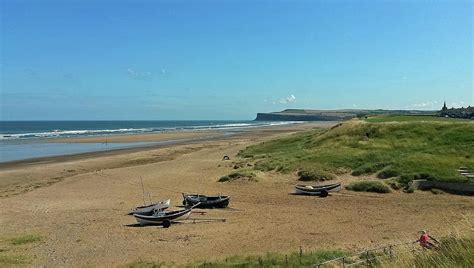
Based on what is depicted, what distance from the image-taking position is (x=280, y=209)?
24516 mm

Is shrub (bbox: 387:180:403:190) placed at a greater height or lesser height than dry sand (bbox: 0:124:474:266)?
greater

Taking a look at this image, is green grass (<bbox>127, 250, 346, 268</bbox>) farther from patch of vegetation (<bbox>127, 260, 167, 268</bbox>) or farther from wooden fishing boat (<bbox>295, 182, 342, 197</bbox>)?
wooden fishing boat (<bbox>295, 182, 342, 197</bbox>)

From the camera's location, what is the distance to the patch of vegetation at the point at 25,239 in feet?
63.3

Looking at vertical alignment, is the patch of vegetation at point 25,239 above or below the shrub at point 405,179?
below

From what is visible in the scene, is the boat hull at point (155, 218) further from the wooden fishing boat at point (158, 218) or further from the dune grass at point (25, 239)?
the dune grass at point (25, 239)

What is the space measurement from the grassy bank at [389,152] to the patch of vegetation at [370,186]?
1675 mm

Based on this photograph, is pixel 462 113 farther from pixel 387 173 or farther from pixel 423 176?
pixel 423 176

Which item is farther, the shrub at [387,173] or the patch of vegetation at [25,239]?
the shrub at [387,173]

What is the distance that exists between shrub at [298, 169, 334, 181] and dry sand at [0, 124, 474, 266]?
3.25ft

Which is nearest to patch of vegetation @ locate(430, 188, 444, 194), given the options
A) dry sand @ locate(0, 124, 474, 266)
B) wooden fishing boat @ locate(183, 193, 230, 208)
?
dry sand @ locate(0, 124, 474, 266)

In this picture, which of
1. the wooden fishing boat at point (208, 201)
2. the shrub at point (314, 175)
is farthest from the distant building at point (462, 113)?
the wooden fishing boat at point (208, 201)

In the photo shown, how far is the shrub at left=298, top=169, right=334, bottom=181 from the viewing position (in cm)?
3216

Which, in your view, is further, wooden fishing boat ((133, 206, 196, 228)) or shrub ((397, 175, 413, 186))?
shrub ((397, 175, 413, 186))

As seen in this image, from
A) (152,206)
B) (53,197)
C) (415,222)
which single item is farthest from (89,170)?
(415,222)
